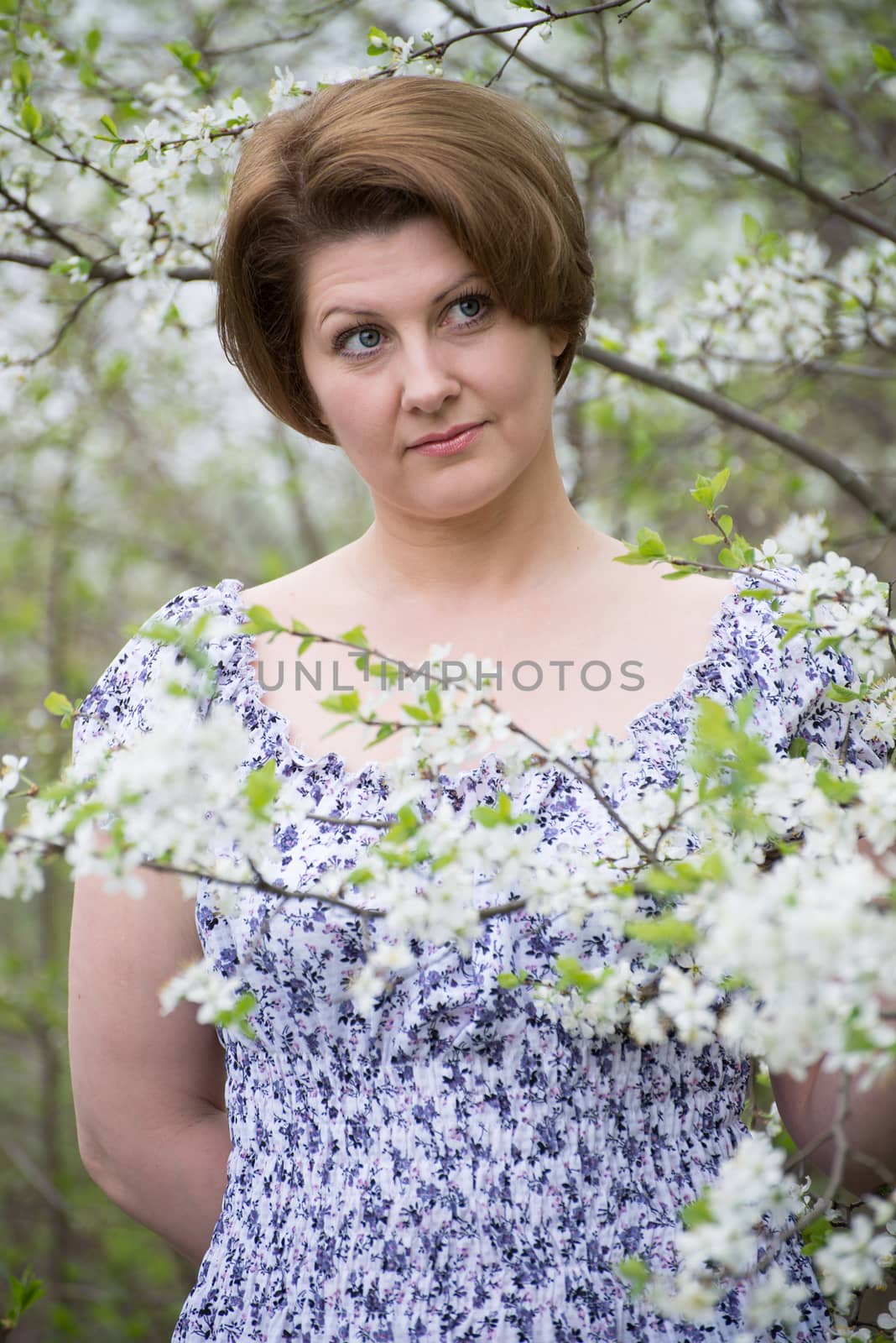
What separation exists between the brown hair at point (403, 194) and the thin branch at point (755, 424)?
0.34 metres

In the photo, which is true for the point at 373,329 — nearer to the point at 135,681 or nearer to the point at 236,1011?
the point at 135,681

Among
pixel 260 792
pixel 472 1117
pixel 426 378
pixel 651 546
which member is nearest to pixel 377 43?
pixel 426 378

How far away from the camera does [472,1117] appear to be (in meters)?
1.39

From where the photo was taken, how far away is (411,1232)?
1.39m

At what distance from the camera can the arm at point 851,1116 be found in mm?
1233

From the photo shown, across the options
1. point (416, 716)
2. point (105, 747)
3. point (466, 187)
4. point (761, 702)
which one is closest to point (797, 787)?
point (416, 716)

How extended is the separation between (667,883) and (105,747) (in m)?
0.46

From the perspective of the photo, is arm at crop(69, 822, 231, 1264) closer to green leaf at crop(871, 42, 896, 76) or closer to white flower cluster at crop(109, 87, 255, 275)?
white flower cluster at crop(109, 87, 255, 275)

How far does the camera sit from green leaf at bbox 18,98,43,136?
6.04 feet

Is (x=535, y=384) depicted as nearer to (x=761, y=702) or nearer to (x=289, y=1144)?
(x=761, y=702)

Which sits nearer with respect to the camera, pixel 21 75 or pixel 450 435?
pixel 450 435

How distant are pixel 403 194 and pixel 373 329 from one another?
6.5 inches

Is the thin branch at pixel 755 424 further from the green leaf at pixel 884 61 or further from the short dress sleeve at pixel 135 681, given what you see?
the short dress sleeve at pixel 135 681

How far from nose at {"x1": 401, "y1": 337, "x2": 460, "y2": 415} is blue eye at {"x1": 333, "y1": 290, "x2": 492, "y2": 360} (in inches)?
2.3
